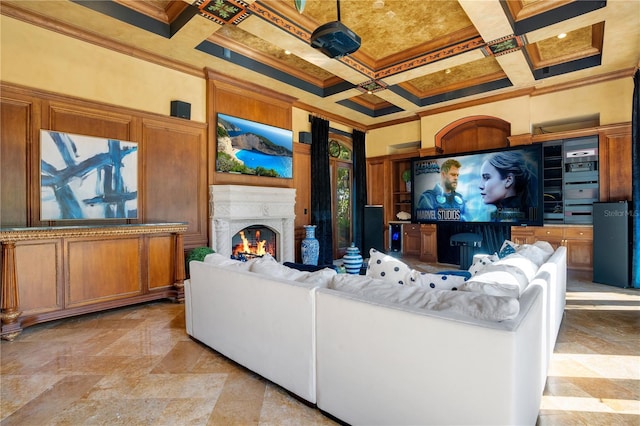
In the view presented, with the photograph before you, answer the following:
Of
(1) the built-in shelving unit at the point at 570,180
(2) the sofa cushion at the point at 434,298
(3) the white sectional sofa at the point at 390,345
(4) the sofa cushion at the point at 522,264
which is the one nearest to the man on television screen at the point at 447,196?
(1) the built-in shelving unit at the point at 570,180

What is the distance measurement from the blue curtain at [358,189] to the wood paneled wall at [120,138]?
142 inches

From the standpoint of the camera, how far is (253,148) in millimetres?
5223

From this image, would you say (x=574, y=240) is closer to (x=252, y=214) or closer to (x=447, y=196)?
(x=447, y=196)

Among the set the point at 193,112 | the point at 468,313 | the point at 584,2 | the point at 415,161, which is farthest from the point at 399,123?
the point at 468,313

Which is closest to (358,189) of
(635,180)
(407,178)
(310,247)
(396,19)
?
(407,178)

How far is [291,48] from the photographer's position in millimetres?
4023

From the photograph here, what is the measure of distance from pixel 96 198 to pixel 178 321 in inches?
69.9

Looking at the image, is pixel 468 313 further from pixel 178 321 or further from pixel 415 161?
pixel 415 161

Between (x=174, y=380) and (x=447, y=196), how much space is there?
5699mm

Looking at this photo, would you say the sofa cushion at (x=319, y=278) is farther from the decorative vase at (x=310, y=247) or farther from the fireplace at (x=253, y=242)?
the decorative vase at (x=310, y=247)

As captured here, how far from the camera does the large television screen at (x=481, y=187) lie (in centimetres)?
546

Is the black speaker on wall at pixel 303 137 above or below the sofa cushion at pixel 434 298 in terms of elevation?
above

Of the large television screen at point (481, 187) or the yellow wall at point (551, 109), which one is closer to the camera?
the yellow wall at point (551, 109)

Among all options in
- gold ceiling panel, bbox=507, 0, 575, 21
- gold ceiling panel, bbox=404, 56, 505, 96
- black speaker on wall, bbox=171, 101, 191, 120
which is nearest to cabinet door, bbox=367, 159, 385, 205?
gold ceiling panel, bbox=404, 56, 505, 96
